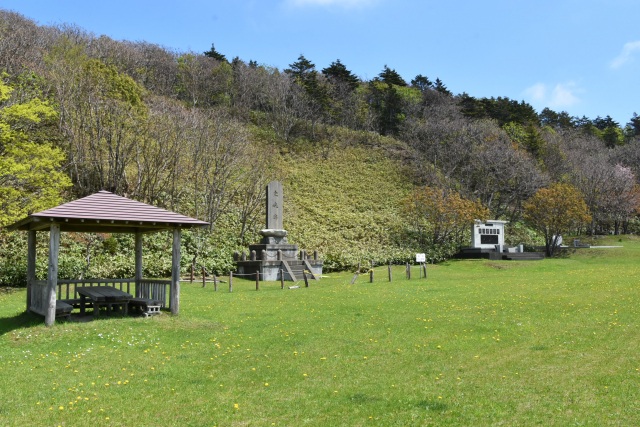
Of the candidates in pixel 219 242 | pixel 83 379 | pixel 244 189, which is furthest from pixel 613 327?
pixel 244 189

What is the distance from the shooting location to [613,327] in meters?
11.6

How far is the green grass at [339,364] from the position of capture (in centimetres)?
686

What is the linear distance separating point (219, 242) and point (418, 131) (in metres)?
33.4

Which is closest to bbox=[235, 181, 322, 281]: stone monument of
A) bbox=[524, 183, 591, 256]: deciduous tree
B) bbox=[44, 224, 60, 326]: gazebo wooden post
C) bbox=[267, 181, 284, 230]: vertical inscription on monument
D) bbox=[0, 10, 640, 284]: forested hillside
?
bbox=[267, 181, 284, 230]: vertical inscription on monument

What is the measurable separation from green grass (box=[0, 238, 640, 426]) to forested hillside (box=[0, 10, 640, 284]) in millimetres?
11692

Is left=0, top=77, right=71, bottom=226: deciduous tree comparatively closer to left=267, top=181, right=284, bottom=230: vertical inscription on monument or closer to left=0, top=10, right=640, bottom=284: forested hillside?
left=0, top=10, right=640, bottom=284: forested hillside

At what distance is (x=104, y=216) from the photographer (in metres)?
13.4

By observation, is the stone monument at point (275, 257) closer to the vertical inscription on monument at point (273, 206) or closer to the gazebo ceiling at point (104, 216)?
the vertical inscription on monument at point (273, 206)

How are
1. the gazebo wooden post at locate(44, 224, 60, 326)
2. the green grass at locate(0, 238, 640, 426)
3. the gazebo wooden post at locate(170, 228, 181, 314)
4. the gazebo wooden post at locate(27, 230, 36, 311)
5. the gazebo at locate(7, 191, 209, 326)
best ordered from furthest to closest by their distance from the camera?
the gazebo wooden post at locate(27, 230, 36, 311) → the gazebo wooden post at locate(170, 228, 181, 314) → the gazebo at locate(7, 191, 209, 326) → the gazebo wooden post at locate(44, 224, 60, 326) → the green grass at locate(0, 238, 640, 426)

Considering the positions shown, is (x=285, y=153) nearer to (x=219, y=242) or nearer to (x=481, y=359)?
(x=219, y=242)

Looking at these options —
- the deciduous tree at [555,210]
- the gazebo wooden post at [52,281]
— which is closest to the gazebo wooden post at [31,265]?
the gazebo wooden post at [52,281]

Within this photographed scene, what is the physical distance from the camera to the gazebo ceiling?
42.5 ft

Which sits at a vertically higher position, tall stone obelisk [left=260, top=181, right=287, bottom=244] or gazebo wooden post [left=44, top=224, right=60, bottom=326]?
tall stone obelisk [left=260, top=181, right=287, bottom=244]

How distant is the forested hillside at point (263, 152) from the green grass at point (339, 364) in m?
11.7
